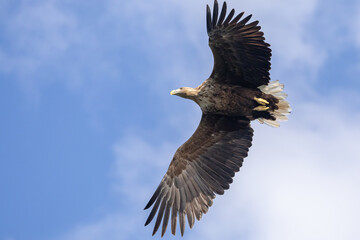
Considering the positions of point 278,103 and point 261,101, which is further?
point 278,103

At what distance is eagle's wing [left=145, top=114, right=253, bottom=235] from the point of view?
477 inches

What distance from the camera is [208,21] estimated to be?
11.3m

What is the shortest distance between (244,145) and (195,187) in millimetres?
1336

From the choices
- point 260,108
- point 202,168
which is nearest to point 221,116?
point 260,108

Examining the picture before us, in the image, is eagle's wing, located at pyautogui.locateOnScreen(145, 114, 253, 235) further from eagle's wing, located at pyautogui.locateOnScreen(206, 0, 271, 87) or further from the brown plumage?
eagle's wing, located at pyautogui.locateOnScreen(206, 0, 271, 87)

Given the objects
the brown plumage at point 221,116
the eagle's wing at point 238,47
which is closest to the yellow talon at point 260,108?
the brown plumage at point 221,116

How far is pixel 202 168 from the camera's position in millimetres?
12594

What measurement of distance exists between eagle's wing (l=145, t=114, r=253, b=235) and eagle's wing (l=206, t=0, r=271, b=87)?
Answer: 120 centimetres

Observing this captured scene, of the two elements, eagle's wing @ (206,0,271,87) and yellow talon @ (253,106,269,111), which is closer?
eagle's wing @ (206,0,271,87)

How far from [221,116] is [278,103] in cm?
122

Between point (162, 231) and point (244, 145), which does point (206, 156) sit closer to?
point (244, 145)

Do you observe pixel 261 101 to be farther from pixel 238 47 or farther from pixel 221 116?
pixel 238 47

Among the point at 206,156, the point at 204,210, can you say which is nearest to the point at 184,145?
the point at 206,156

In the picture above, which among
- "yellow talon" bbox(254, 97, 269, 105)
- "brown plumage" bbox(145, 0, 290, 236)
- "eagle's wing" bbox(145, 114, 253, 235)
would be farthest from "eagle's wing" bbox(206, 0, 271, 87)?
"eagle's wing" bbox(145, 114, 253, 235)
